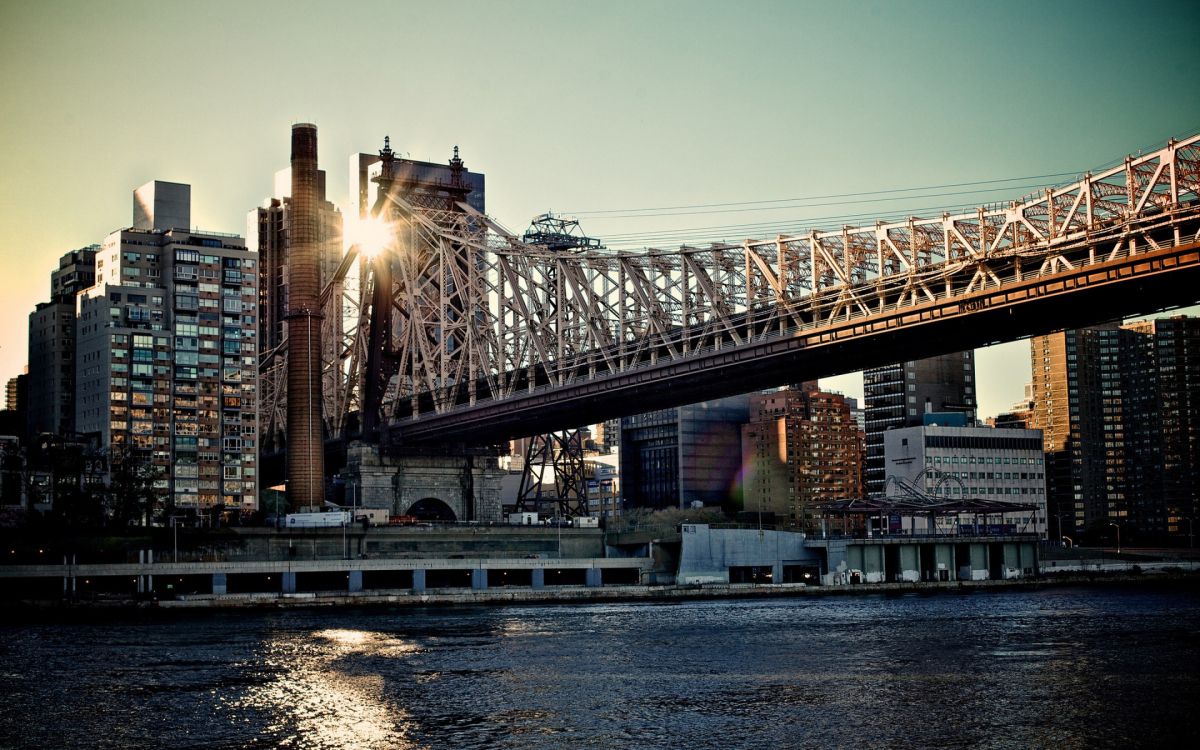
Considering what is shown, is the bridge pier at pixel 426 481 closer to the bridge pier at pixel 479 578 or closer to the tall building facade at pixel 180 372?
the tall building facade at pixel 180 372

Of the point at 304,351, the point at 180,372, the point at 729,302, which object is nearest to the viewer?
the point at 729,302

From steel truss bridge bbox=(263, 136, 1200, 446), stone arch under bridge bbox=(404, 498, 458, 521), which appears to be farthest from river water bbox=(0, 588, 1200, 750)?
stone arch under bridge bbox=(404, 498, 458, 521)

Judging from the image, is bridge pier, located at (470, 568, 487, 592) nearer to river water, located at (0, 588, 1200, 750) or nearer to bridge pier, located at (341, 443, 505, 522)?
bridge pier, located at (341, 443, 505, 522)

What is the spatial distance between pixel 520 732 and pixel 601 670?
17.9m

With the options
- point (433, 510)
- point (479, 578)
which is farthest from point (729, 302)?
point (433, 510)

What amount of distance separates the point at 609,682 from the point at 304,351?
92.7 m

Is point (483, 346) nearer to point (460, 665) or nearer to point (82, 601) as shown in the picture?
point (82, 601)

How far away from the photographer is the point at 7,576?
121 metres

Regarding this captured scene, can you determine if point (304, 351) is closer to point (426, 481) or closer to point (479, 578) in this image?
point (426, 481)

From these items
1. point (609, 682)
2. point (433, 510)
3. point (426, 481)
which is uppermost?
point (426, 481)

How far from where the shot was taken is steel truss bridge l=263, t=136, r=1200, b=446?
97625 millimetres

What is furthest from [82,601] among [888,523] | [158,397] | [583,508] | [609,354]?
[888,523]

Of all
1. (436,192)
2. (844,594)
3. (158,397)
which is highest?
(436,192)

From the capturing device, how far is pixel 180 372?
176750 millimetres
